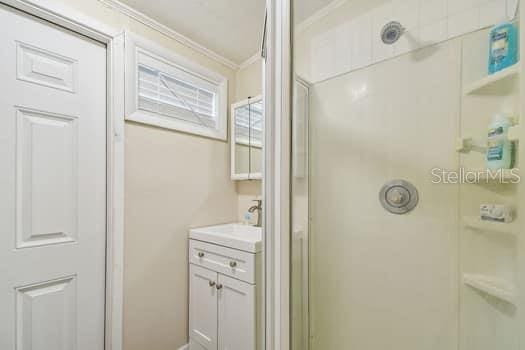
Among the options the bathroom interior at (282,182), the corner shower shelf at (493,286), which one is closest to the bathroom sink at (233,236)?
the bathroom interior at (282,182)

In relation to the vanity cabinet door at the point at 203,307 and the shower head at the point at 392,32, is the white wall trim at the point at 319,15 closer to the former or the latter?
the shower head at the point at 392,32

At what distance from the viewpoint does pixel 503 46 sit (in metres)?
0.57

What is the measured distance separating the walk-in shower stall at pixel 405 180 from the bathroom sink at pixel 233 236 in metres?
0.30

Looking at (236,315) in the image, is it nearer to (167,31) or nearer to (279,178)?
(279,178)

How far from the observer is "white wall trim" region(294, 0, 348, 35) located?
63 centimetres

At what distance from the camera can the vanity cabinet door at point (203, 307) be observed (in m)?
1.14

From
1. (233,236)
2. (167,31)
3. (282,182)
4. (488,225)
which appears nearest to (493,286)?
(488,225)

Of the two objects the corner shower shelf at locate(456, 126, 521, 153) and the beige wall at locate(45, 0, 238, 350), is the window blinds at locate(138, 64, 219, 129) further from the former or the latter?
the corner shower shelf at locate(456, 126, 521, 153)

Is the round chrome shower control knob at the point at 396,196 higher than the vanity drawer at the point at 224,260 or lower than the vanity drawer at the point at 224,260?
higher

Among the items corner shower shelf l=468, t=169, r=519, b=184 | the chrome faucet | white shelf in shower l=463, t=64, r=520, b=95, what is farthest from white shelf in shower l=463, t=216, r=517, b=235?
the chrome faucet

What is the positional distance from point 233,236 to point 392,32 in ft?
3.91

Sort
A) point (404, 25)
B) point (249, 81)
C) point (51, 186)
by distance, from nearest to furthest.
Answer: point (404, 25) < point (51, 186) < point (249, 81)

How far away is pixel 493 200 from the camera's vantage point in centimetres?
60

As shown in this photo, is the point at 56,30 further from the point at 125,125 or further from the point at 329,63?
the point at 329,63
